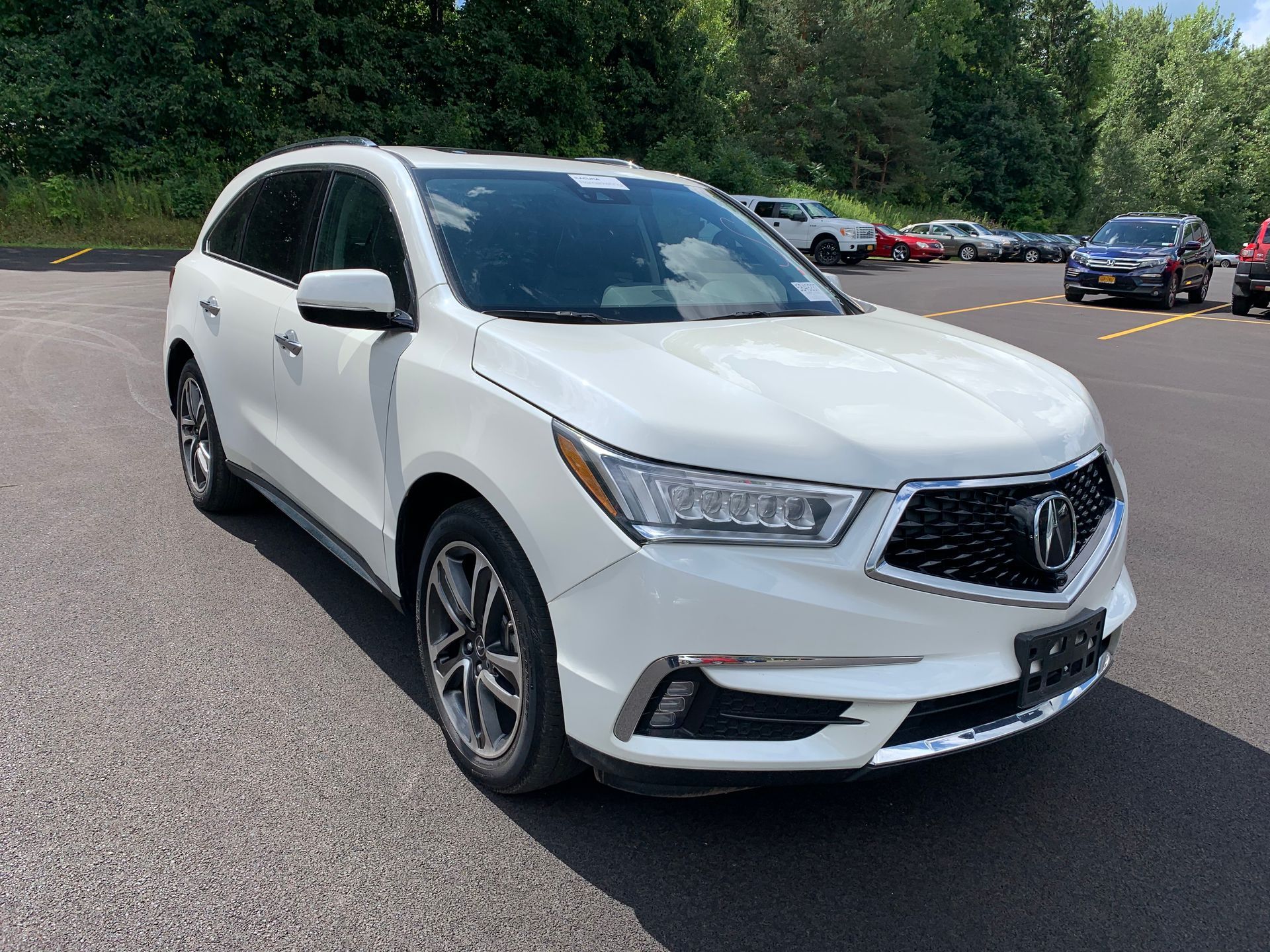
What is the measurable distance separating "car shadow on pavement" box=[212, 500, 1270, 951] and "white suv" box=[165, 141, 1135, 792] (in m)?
0.33

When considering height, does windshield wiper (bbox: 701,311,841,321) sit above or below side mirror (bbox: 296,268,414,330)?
below

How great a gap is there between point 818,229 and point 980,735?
30.1 metres

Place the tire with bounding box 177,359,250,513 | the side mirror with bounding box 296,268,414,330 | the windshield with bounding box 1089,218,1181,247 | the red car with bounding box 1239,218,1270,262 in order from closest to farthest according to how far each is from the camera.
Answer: the side mirror with bounding box 296,268,414,330
the tire with bounding box 177,359,250,513
the red car with bounding box 1239,218,1270,262
the windshield with bounding box 1089,218,1181,247

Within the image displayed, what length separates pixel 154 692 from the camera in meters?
3.38

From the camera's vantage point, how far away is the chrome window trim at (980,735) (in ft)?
7.79

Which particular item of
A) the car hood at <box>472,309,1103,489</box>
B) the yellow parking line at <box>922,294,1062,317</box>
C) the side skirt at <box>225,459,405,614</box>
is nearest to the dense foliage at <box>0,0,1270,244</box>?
the yellow parking line at <box>922,294,1062,317</box>

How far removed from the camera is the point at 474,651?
9.73 ft

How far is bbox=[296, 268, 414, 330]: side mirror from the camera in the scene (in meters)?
3.05

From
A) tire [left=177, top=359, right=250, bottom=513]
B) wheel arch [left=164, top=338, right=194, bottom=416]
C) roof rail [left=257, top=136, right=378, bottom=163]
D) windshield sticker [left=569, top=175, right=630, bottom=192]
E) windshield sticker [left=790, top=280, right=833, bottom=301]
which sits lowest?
tire [left=177, top=359, right=250, bottom=513]

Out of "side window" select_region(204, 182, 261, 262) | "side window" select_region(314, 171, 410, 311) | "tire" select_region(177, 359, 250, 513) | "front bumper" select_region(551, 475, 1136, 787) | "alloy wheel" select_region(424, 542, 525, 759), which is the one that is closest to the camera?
"front bumper" select_region(551, 475, 1136, 787)

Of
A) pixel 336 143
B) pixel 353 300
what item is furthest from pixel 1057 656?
pixel 336 143

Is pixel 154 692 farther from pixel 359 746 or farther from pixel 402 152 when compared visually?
pixel 402 152

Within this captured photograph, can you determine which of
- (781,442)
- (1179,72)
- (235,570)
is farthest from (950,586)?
(1179,72)

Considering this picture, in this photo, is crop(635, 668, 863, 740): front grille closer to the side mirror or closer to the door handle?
the side mirror
